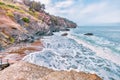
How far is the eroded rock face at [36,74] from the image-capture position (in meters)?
16.1

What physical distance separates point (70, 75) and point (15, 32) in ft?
148

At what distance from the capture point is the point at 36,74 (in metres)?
17.5

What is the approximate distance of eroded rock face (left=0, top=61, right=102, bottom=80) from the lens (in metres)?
16.1

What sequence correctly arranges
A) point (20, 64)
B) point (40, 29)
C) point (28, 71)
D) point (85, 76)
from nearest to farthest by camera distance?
point (85, 76) < point (28, 71) < point (20, 64) < point (40, 29)

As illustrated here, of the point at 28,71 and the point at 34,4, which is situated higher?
the point at 34,4

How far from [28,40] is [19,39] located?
286 cm

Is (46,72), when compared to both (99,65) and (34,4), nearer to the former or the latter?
(99,65)

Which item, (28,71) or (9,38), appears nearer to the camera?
(28,71)

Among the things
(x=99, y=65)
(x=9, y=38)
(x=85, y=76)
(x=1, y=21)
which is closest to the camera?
(x=85, y=76)

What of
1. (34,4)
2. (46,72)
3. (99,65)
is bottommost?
(99,65)

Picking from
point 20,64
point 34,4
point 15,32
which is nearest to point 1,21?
point 15,32

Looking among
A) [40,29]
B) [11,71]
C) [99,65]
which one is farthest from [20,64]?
[40,29]

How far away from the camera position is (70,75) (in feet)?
53.6

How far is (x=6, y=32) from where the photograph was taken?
5669cm
